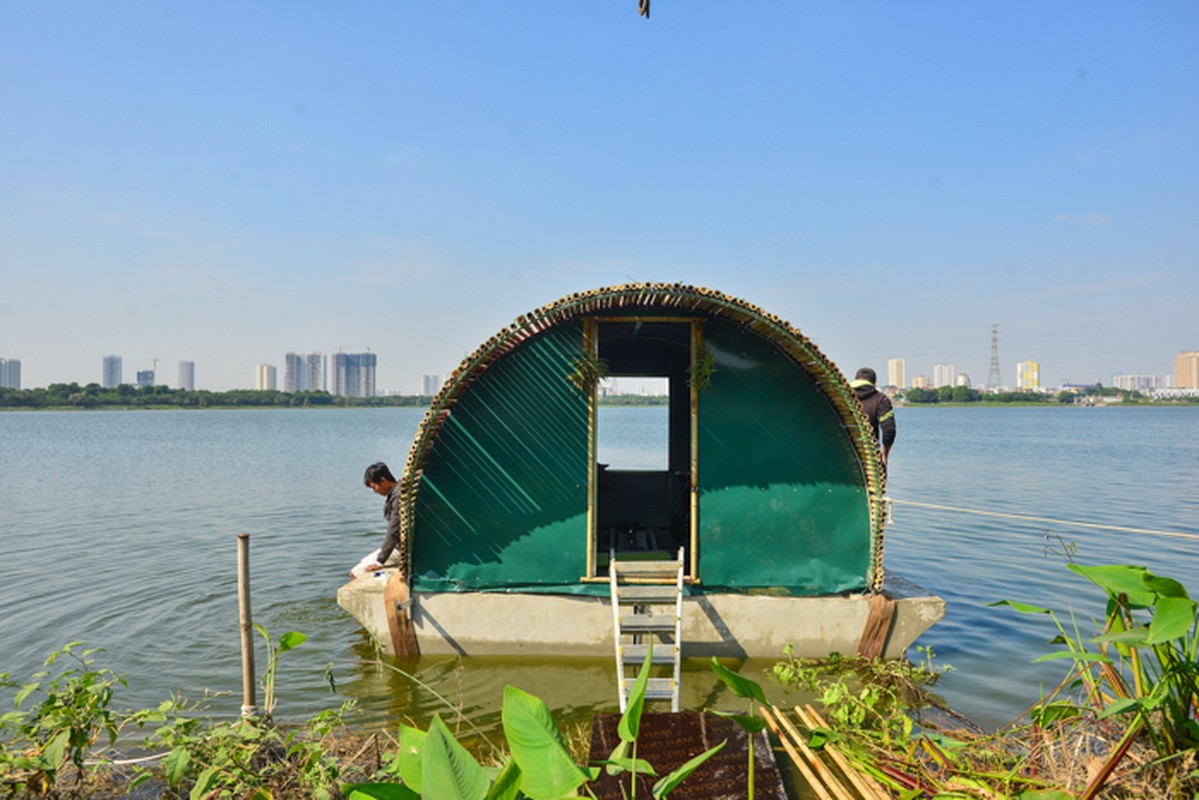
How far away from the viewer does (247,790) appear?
374cm

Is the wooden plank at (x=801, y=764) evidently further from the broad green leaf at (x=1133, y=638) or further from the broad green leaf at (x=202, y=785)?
the broad green leaf at (x=202, y=785)

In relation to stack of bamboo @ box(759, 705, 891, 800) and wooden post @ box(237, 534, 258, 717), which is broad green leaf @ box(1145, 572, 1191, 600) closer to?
stack of bamboo @ box(759, 705, 891, 800)

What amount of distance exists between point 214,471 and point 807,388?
26.7 metres

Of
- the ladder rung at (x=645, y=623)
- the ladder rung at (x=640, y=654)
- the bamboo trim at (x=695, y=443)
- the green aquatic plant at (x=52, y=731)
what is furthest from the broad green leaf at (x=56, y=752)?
the bamboo trim at (x=695, y=443)

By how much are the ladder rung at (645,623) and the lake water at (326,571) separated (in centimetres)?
71

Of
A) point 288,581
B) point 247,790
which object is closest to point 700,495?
point 247,790

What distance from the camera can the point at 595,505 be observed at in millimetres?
7238

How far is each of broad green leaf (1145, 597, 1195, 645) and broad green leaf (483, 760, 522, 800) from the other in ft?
7.25

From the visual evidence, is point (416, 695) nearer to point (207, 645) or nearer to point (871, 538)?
point (207, 645)

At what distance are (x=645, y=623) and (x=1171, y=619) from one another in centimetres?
449

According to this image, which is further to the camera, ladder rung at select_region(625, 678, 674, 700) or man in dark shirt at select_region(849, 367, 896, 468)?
man in dark shirt at select_region(849, 367, 896, 468)

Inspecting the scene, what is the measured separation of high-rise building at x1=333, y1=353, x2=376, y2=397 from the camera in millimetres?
181250

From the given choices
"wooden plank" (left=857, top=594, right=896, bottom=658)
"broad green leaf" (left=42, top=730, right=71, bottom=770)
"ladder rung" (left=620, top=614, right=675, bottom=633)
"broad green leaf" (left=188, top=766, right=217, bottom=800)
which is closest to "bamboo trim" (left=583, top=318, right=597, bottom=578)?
"ladder rung" (left=620, top=614, right=675, bottom=633)

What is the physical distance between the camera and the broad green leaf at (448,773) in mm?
1567
